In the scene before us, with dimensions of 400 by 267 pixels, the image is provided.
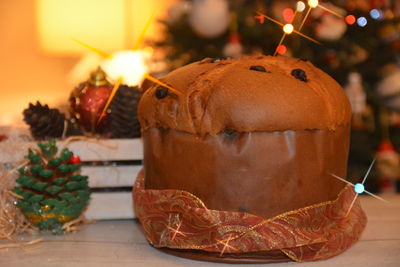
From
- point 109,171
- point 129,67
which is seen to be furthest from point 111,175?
point 129,67

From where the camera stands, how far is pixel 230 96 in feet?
3.10

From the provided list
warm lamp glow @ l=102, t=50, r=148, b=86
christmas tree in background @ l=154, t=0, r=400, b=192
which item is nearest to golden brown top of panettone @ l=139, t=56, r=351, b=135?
christmas tree in background @ l=154, t=0, r=400, b=192

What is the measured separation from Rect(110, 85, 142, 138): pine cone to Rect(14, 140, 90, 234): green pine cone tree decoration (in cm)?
14

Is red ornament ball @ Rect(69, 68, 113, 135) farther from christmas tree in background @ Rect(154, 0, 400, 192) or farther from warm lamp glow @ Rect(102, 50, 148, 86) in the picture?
warm lamp glow @ Rect(102, 50, 148, 86)

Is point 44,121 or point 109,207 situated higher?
point 44,121

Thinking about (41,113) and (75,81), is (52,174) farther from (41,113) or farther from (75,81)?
(75,81)

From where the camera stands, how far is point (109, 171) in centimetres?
131

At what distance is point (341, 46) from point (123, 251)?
49.9 inches

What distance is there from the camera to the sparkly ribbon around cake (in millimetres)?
955

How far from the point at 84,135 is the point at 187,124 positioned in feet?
1.44

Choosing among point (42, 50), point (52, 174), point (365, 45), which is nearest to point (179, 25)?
point (365, 45)

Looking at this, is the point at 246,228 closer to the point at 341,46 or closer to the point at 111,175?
the point at 111,175

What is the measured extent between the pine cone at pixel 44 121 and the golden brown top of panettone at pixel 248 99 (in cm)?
30

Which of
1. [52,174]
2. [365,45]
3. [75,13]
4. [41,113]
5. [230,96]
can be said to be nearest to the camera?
[230,96]
